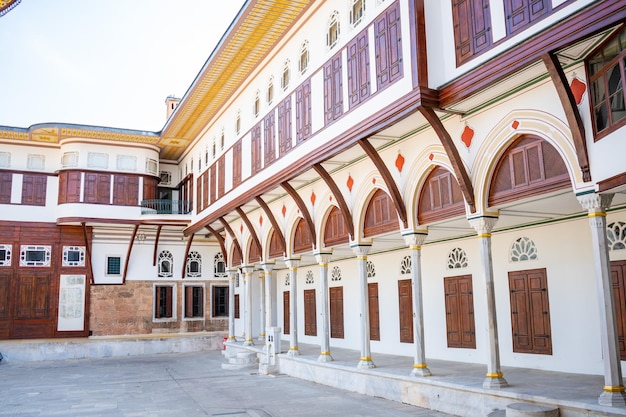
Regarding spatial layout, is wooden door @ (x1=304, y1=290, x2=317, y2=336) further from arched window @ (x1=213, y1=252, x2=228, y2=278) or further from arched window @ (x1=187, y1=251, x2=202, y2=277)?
arched window @ (x1=187, y1=251, x2=202, y2=277)

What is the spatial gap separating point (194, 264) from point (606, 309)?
2124 centimetres

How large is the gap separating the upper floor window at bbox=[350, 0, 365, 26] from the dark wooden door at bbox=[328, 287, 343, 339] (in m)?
8.81

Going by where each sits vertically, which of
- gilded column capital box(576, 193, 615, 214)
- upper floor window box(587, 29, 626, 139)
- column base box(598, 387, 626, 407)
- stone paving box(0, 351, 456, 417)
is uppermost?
upper floor window box(587, 29, 626, 139)

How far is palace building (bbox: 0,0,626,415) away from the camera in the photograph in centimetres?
757

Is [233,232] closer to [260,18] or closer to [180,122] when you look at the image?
[180,122]

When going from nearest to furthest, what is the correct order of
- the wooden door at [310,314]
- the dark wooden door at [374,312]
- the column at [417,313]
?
the column at [417,313], the dark wooden door at [374,312], the wooden door at [310,314]

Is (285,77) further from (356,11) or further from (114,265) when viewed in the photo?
(114,265)

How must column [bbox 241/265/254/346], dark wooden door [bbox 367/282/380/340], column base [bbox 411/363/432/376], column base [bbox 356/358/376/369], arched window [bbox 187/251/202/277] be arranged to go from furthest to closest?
arched window [bbox 187/251/202/277]
column [bbox 241/265/254/346]
dark wooden door [bbox 367/282/380/340]
column base [bbox 356/358/376/369]
column base [bbox 411/363/432/376]

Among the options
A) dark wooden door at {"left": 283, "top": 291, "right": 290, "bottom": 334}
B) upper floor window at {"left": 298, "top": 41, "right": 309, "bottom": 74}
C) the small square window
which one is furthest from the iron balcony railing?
upper floor window at {"left": 298, "top": 41, "right": 309, "bottom": 74}

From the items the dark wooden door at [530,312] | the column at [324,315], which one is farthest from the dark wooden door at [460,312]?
the column at [324,315]

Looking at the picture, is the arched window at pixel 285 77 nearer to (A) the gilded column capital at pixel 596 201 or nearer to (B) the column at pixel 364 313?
(B) the column at pixel 364 313

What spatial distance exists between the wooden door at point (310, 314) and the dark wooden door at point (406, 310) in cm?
532

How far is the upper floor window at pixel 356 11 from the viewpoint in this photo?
444 inches

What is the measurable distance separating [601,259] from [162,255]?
21271 mm
